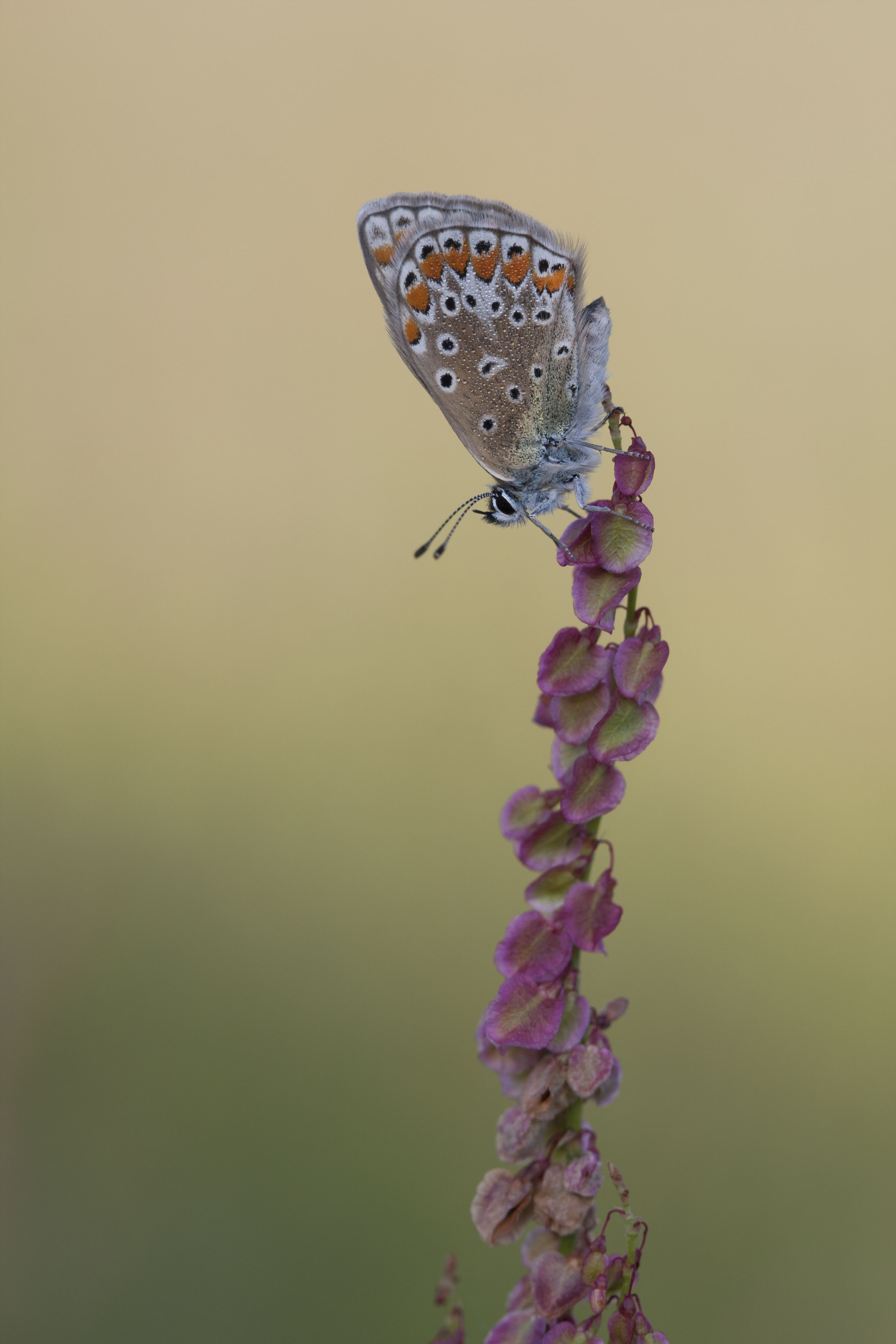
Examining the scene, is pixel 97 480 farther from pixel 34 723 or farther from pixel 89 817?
pixel 89 817

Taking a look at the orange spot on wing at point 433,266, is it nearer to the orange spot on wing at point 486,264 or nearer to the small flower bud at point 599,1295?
the orange spot on wing at point 486,264

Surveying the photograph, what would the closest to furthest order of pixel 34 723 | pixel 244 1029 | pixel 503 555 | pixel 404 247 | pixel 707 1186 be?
pixel 404 247 < pixel 707 1186 < pixel 244 1029 < pixel 34 723 < pixel 503 555

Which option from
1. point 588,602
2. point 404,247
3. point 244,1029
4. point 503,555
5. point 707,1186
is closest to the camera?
point 588,602

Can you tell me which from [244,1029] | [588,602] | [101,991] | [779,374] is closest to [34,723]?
[101,991]

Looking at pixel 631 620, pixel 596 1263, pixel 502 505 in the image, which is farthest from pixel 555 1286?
pixel 502 505

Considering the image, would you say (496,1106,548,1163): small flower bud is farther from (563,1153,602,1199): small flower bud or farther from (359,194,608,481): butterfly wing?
(359,194,608,481): butterfly wing

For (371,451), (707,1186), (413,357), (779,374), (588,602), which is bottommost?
(588,602)
